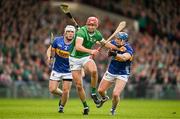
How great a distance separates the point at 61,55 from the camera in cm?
2730

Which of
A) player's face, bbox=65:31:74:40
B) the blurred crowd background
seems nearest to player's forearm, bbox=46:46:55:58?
player's face, bbox=65:31:74:40

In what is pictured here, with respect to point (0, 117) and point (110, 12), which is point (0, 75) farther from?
point (0, 117)

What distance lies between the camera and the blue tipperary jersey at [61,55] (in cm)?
2700

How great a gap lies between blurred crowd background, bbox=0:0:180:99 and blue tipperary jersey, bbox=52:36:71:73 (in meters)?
9.84

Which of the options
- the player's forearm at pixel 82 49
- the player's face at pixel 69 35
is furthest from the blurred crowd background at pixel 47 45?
the player's forearm at pixel 82 49

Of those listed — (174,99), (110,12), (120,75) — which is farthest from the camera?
(110,12)

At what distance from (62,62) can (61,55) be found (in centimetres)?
23

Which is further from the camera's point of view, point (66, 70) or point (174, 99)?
point (174, 99)

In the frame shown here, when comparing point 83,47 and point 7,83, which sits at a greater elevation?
point 83,47

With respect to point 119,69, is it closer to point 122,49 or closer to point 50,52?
point 122,49

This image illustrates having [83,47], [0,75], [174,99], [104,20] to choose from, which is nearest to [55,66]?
[83,47]

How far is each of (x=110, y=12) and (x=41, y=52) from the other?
28.2 feet

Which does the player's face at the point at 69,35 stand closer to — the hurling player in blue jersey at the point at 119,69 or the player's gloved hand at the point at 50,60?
the player's gloved hand at the point at 50,60

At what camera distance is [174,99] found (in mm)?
41750
